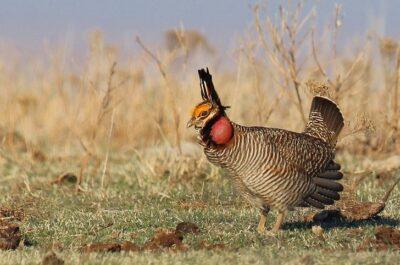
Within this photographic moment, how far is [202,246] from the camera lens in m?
6.30

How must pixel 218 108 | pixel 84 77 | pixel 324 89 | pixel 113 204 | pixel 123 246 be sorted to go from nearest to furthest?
pixel 123 246, pixel 218 108, pixel 324 89, pixel 113 204, pixel 84 77

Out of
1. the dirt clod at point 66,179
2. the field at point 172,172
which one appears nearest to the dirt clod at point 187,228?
the field at point 172,172

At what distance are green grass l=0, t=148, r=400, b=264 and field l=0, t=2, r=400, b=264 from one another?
0.02 meters

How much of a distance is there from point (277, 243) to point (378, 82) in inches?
370

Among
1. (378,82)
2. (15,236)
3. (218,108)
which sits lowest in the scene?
(15,236)

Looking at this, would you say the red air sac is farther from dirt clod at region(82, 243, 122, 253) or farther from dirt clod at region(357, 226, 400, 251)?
dirt clod at region(357, 226, 400, 251)

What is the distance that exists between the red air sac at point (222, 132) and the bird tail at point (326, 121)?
1.23 meters

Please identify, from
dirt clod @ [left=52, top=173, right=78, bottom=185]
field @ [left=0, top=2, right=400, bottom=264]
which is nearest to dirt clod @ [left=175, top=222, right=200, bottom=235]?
field @ [left=0, top=2, right=400, bottom=264]

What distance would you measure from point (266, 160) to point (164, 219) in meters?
1.61

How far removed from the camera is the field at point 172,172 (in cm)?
622

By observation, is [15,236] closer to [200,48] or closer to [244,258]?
[244,258]

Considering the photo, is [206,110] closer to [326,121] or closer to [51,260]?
[326,121]

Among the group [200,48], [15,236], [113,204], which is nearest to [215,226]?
[15,236]

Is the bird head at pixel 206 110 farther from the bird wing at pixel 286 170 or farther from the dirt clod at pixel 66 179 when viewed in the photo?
the dirt clod at pixel 66 179
